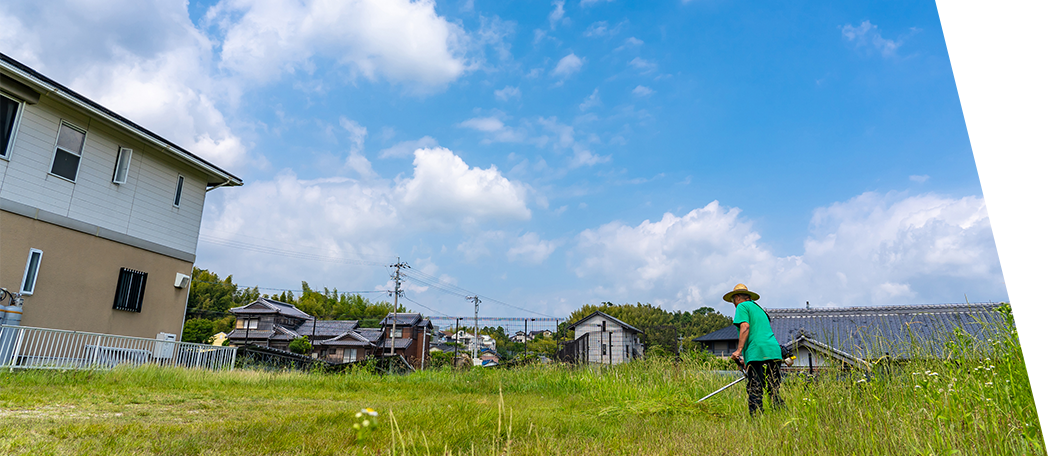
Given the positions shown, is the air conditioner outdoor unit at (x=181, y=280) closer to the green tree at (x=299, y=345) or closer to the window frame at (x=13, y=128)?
the window frame at (x=13, y=128)

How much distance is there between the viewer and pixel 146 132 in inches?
486

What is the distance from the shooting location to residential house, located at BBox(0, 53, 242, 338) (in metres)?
10.0

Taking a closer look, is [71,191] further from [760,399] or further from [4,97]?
[760,399]

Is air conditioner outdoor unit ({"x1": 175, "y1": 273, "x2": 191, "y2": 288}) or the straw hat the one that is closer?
the straw hat

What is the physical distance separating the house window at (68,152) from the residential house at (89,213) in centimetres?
2

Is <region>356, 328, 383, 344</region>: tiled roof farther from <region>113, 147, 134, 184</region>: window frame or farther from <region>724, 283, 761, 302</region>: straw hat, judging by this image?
<region>724, 283, 761, 302</region>: straw hat

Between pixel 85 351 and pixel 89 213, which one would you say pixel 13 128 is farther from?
pixel 85 351

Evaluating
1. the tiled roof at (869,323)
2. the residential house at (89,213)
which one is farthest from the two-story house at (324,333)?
the residential house at (89,213)

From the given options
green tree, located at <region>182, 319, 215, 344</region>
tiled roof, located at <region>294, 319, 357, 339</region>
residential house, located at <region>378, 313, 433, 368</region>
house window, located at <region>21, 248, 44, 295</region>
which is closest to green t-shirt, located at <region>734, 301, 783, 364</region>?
house window, located at <region>21, 248, 44, 295</region>

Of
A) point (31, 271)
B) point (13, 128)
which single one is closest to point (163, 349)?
point (31, 271)

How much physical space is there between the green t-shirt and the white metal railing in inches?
387

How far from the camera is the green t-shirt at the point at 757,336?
5.42 metres

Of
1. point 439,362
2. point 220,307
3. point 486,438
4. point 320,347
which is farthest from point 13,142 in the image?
point 220,307

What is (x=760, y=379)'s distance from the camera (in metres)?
5.51
